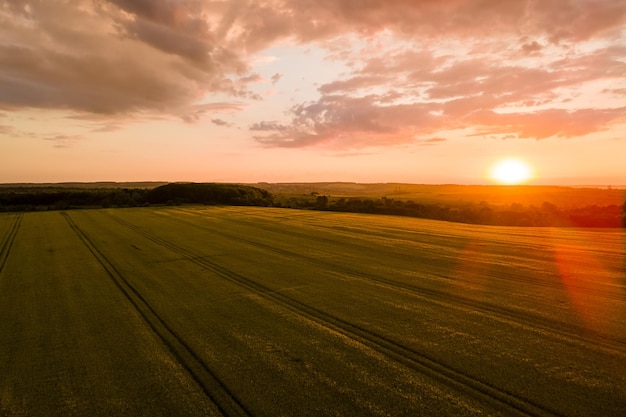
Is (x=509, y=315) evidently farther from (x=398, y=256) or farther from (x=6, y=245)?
(x=6, y=245)

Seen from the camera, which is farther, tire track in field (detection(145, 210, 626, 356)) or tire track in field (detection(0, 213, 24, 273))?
tire track in field (detection(0, 213, 24, 273))

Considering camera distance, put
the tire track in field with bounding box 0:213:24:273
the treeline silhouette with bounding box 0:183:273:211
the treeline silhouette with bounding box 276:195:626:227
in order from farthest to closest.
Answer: the treeline silhouette with bounding box 0:183:273:211 → the treeline silhouette with bounding box 276:195:626:227 → the tire track in field with bounding box 0:213:24:273

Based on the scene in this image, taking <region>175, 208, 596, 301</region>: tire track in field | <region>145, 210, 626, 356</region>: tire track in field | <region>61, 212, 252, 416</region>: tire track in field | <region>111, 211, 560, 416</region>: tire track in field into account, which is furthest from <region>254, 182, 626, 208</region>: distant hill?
<region>61, 212, 252, 416</region>: tire track in field

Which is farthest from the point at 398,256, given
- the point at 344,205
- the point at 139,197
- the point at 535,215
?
the point at 139,197

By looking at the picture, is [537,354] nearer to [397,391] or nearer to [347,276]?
[397,391]

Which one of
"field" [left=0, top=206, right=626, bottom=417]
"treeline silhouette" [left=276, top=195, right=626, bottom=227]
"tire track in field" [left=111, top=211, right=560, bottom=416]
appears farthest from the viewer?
"treeline silhouette" [left=276, top=195, right=626, bottom=227]

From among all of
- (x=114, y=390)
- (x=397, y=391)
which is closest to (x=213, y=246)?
(x=114, y=390)

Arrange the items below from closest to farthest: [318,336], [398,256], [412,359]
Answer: [412,359] < [318,336] < [398,256]

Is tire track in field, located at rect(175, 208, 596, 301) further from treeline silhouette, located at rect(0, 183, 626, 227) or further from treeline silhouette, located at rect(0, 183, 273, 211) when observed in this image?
treeline silhouette, located at rect(0, 183, 273, 211)
